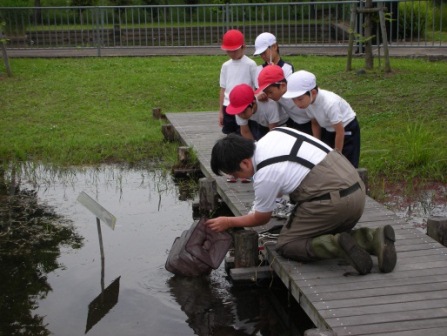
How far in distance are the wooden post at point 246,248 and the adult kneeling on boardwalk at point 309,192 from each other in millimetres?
378

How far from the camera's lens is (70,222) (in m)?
9.25

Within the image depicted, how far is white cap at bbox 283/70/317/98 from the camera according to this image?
23.8 ft

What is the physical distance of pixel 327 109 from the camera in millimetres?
7680

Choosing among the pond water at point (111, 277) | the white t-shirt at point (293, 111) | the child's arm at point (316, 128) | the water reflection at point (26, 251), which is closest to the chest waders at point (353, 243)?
the pond water at point (111, 277)

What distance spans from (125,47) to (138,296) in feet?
52.7

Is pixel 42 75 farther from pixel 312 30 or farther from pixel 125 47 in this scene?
pixel 312 30

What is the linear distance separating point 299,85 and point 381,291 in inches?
82.1

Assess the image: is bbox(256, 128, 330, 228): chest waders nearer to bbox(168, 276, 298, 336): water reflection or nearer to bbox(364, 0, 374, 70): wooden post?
bbox(168, 276, 298, 336): water reflection

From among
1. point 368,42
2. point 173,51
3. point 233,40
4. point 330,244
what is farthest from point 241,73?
point 173,51

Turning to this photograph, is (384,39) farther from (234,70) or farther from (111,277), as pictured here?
(111,277)

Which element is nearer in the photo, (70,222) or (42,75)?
(70,222)

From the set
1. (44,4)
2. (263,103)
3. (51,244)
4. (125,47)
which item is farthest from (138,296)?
(44,4)

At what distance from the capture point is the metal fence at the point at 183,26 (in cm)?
2248

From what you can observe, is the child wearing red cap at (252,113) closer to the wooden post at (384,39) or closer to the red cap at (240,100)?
the red cap at (240,100)
